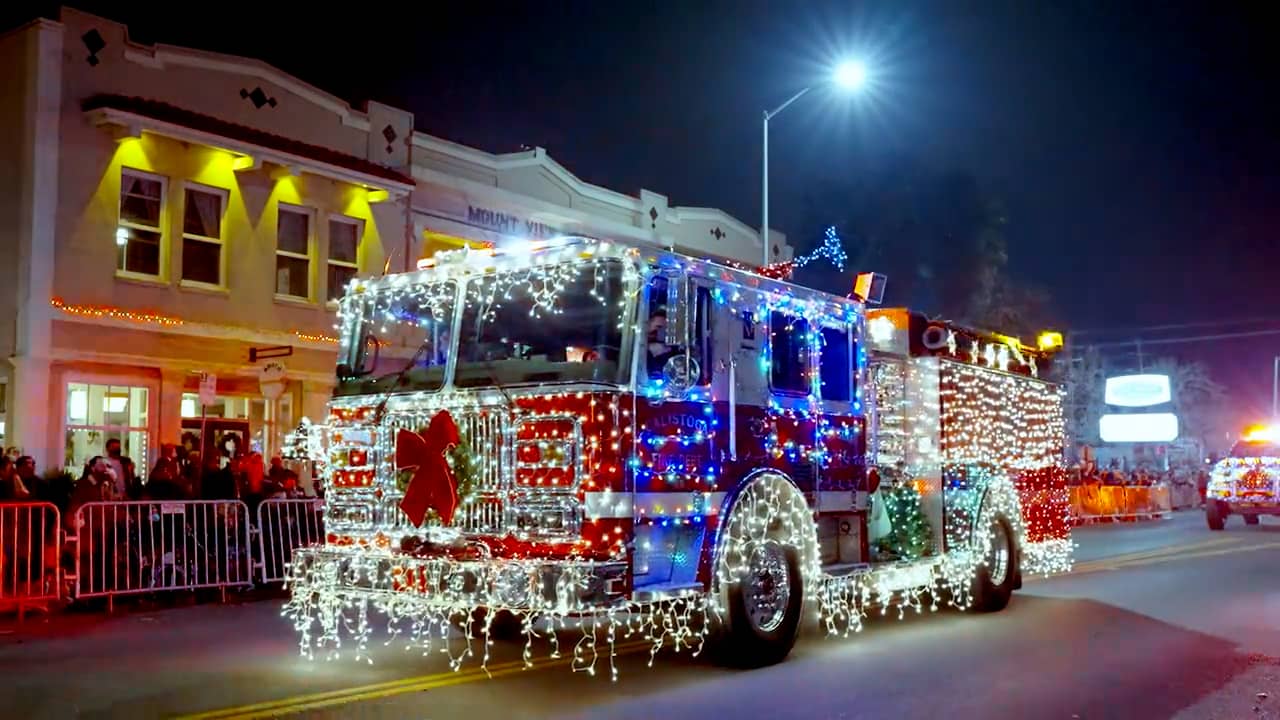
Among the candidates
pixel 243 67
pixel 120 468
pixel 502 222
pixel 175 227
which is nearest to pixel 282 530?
pixel 120 468

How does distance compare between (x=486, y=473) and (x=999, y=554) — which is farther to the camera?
(x=999, y=554)

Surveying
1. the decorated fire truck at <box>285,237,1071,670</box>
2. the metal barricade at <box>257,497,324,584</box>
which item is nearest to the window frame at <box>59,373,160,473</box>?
the metal barricade at <box>257,497,324,584</box>

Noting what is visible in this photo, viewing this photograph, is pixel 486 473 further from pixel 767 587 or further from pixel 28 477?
pixel 28 477

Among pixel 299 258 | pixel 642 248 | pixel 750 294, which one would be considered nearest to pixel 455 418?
pixel 642 248

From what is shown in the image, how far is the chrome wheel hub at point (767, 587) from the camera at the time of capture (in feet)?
29.5

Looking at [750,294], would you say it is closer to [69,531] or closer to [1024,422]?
[1024,422]

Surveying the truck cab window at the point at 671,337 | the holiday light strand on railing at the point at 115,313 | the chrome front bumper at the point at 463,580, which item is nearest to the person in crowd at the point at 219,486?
the holiday light strand on railing at the point at 115,313

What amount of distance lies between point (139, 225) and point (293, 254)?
3213 millimetres

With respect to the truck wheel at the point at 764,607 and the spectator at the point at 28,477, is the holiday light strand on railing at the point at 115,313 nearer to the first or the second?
the spectator at the point at 28,477

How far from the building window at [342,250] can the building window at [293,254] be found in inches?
20.1

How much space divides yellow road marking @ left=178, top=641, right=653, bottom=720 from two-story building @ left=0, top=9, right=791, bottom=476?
35.2ft

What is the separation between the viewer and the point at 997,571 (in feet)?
41.8

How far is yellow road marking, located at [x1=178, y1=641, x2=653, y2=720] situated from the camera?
7355 mm

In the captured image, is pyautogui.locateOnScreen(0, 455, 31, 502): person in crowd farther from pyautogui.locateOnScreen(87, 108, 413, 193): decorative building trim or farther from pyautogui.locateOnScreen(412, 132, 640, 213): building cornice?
pyautogui.locateOnScreen(412, 132, 640, 213): building cornice
